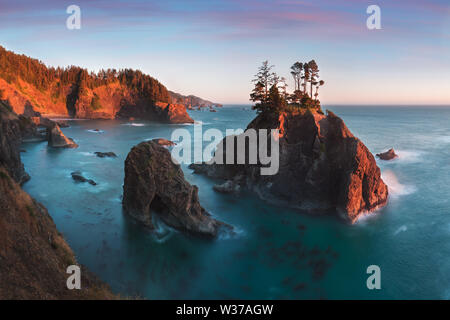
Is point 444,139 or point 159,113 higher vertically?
point 159,113

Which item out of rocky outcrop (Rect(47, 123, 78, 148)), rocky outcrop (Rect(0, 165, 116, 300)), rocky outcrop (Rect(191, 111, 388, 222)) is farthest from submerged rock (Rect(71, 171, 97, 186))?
rocky outcrop (Rect(0, 165, 116, 300))

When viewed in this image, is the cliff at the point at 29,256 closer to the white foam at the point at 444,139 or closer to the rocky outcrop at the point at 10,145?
the rocky outcrop at the point at 10,145

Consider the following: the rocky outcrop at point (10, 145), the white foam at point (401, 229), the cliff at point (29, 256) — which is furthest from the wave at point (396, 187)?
the rocky outcrop at point (10, 145)

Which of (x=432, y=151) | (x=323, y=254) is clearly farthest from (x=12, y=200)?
(x=432, y=151)


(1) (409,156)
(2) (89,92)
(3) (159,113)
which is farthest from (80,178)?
(2) (89,92)

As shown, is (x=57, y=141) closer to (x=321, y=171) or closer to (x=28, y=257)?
(x=321, y=171)

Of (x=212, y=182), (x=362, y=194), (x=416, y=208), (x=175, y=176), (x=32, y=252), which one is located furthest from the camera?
(x=212, y=182)
